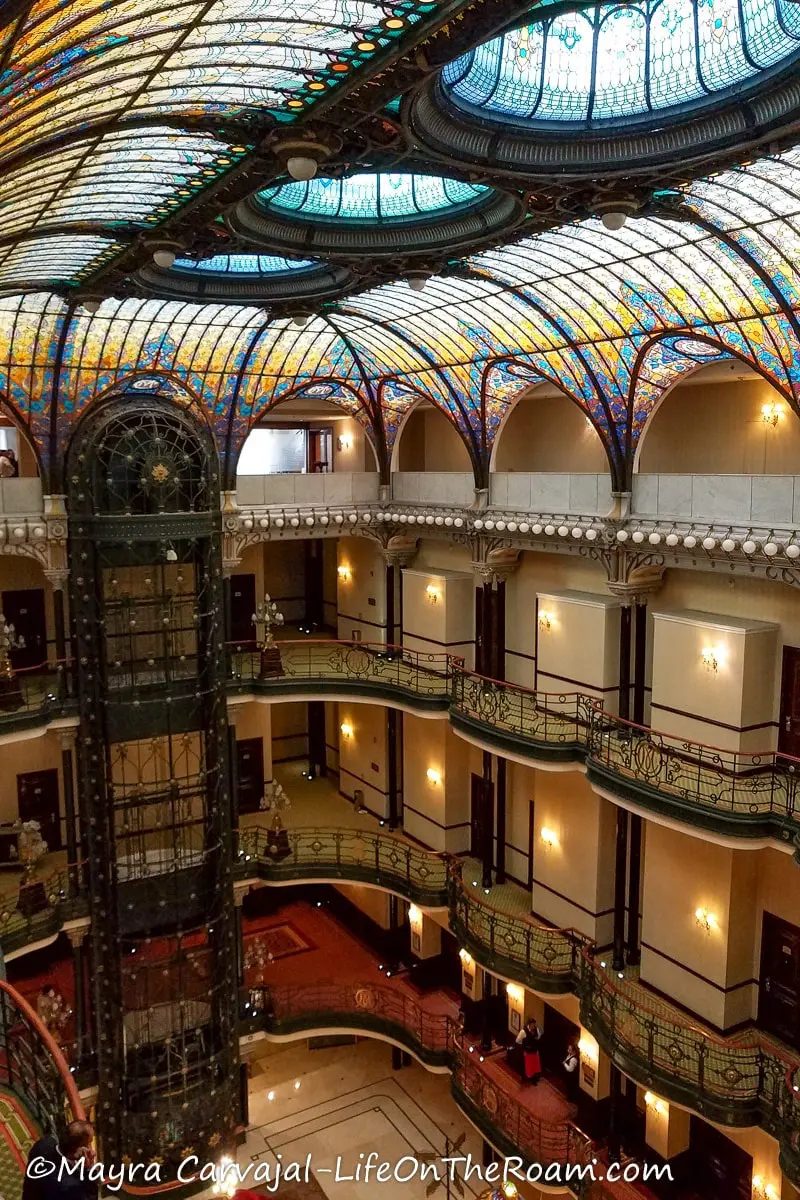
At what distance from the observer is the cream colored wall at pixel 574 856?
2028 centimetres

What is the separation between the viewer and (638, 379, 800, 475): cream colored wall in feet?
60.7

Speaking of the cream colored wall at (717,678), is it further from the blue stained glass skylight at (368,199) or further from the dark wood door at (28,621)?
the dark wood door at (28,621)

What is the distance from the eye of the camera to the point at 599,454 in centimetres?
2250

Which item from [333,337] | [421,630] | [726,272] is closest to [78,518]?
[333,337]

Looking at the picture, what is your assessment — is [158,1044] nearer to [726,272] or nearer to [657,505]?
[657,505]

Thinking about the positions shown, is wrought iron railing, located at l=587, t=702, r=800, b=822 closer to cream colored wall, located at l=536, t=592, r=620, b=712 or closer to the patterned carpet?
cream colored wall, located at l=536, t=592, r=620, b=712

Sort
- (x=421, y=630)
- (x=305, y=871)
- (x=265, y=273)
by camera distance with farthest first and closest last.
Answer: (x=421, y=630) → (x=305, y=871) → (x=265, y=273)

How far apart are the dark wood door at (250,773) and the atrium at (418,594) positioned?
0.14 meters

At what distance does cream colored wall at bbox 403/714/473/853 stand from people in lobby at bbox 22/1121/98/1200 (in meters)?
18.5

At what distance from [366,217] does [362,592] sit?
14722 mm

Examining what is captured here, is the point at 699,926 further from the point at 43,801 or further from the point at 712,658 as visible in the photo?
the point at 43,801

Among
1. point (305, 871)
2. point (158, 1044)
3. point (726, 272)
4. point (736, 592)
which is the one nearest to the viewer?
point (726, 272)

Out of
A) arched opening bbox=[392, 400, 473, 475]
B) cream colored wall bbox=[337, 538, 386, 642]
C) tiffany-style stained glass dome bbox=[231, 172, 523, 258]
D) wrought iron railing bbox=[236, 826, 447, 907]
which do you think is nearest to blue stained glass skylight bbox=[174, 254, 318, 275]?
tiffany-style stained glass dome bbox=[231, 172, 523, 258]

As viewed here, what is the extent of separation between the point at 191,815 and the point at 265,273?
12.3 meters
